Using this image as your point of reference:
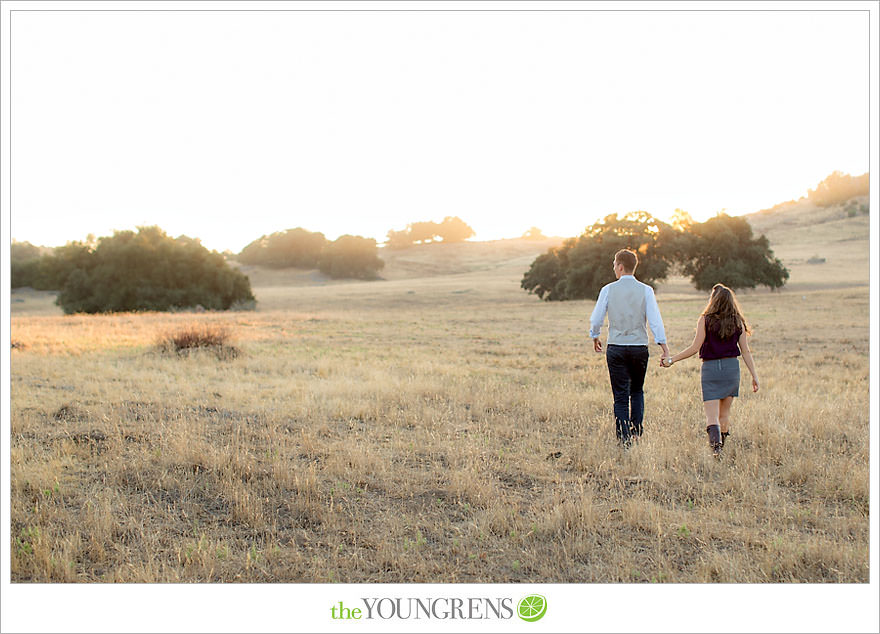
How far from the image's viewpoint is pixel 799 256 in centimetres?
6203

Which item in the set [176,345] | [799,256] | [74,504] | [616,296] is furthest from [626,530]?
[799,256]

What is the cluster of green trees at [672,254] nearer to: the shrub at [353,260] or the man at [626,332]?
the man at [626,332]

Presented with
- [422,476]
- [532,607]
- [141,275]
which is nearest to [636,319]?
[422,476]

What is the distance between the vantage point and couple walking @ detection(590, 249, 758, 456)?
6.71m

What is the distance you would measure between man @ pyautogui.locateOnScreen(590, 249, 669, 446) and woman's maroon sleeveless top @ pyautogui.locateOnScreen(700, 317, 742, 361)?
0.45 meters

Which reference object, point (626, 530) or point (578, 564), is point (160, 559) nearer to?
point (578, 564)

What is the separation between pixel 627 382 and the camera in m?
7.12

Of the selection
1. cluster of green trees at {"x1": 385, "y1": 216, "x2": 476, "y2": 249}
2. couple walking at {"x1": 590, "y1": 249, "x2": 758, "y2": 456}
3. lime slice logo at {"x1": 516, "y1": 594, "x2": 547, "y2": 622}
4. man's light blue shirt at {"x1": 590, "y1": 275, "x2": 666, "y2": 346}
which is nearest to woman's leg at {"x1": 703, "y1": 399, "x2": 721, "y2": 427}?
couple walking at {"x1": 590, "y1": 249, "x2": 758, "y2": 456}

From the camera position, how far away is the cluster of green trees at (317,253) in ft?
280

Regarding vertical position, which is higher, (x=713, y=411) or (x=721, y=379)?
(x=721, y=379)

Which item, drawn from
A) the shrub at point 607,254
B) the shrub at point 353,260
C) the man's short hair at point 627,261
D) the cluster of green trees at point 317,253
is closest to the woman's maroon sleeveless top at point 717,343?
the man's short hair at point 627,261

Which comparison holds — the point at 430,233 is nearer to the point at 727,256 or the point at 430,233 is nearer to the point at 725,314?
the point at 727,256

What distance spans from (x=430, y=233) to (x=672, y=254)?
8069 centimetres

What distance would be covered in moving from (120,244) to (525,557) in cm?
4709
